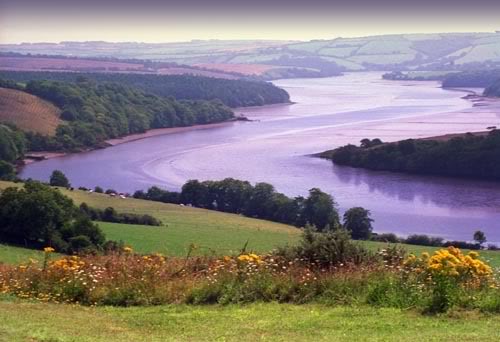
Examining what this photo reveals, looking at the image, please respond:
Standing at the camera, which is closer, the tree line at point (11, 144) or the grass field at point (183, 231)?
the grass field at point (183, 231)

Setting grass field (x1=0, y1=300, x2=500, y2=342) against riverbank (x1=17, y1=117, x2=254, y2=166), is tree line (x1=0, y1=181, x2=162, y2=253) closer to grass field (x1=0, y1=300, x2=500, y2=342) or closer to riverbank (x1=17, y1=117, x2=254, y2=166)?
grass field (x1=0, y1=300, x2=500, y2=342)

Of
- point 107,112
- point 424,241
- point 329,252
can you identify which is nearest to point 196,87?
point 107,112

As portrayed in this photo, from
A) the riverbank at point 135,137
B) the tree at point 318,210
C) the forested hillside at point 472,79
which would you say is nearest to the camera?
the tree at point 318,210

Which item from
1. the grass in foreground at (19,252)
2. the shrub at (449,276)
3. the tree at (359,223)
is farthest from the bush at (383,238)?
the shrub at (449,276)

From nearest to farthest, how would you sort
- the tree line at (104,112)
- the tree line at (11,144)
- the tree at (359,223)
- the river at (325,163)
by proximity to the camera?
the tree at (359,223), the river at (325,163), the tree line at (11,144), the tree line at (104,112)

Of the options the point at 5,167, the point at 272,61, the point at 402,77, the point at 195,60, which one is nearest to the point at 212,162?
the point at 5,167

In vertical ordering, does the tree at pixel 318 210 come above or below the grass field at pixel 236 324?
below

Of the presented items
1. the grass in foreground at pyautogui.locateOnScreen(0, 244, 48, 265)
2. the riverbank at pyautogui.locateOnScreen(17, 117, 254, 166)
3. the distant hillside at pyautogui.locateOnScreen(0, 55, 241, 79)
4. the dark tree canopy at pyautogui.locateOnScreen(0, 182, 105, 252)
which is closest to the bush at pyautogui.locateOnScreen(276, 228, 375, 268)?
the grass in foreground at pyautogui.locateOnScreen(0, 244, 48, 265)

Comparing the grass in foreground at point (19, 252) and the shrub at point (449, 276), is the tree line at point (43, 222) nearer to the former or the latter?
the grass in foreground at point (19, 252)
